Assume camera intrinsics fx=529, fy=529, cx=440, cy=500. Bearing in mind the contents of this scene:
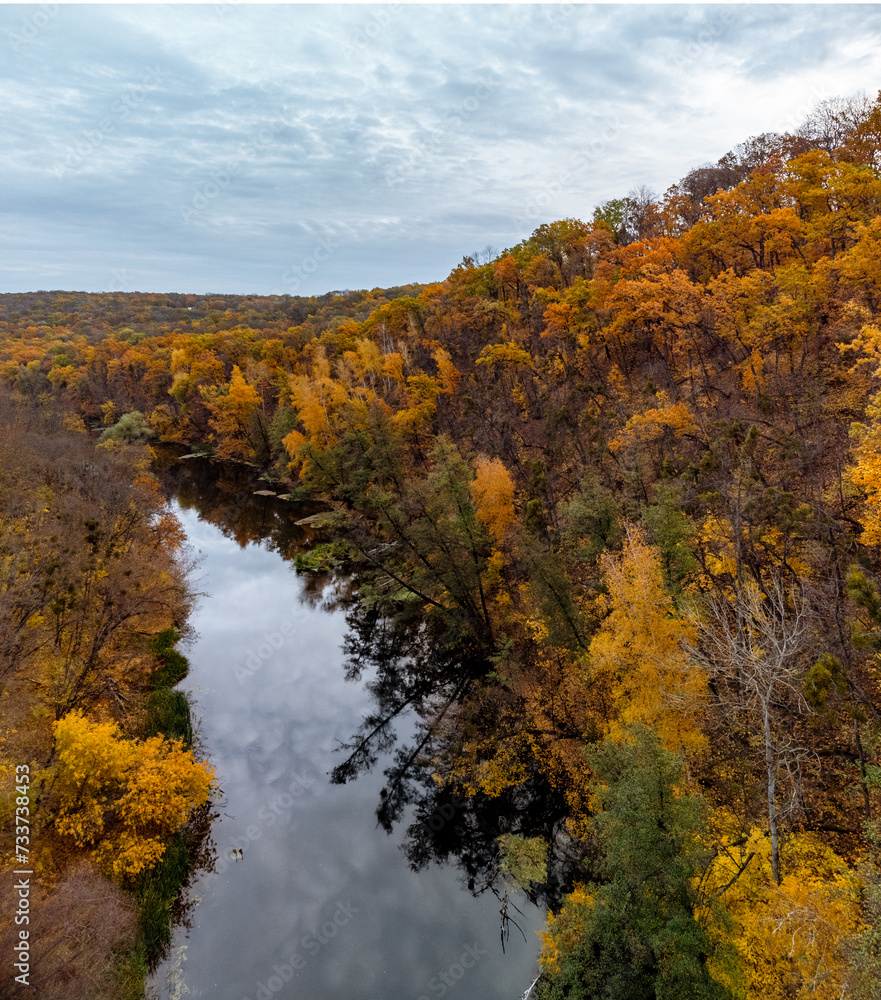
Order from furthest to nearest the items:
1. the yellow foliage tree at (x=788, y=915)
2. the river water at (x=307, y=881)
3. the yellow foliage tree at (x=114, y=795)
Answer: the yellow foliage tree at (x=114, y=795), the river water at (x=307, y=881), the yellow foliage tree at (x=788, y=915)

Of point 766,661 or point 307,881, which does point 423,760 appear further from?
point 766,661

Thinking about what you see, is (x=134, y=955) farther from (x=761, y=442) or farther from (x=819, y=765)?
(x=761, y=442)

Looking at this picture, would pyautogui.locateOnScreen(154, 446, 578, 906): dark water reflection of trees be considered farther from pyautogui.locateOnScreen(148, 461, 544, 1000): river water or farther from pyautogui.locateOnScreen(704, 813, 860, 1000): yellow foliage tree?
pyautogui.locateOnScreen(704, 813, 860, 1000): yellow foliage tree

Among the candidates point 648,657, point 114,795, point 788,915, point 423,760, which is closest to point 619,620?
point 648,657

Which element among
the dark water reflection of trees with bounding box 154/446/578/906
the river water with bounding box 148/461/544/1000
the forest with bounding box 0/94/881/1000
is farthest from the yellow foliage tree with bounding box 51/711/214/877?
the dark water reflection of trees with bounding box 154/446/578/906

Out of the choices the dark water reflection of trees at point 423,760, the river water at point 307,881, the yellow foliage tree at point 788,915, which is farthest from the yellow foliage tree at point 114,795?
the yellow foliage tree at point 788,915

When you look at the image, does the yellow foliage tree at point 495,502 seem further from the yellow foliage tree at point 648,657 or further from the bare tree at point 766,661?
the bare tree at point 766,661
